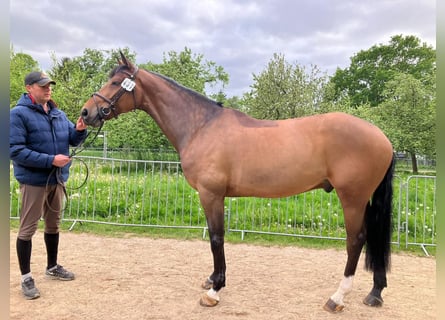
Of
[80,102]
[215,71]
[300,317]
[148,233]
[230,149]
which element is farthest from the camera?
[215,71]

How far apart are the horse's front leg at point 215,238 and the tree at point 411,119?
674 inches

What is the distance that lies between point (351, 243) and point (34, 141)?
3.51 metres

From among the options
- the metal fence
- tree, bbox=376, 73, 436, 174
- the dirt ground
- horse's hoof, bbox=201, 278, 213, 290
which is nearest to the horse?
horse's hoof, bbox=201, 278, 213, 290

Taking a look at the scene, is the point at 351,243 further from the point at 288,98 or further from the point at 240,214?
the point at 288,98

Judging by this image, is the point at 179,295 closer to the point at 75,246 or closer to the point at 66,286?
the point at 66,286

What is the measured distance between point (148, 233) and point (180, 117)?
3.27 meters

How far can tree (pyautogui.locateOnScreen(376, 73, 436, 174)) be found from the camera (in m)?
17.0

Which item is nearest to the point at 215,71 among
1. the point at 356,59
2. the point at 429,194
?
the point at 356,59

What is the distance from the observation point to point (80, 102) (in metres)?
15.7

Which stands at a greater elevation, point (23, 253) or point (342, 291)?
point (23, 253)

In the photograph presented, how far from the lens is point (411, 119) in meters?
17.5

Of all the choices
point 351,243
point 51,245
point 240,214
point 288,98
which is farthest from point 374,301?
point 288,98

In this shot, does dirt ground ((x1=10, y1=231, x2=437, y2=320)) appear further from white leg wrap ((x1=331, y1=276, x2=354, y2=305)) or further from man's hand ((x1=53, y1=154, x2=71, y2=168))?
man's hand ((x1=53, y1=154, x2=71, y2=168))

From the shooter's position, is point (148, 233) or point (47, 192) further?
point (148, 233)
